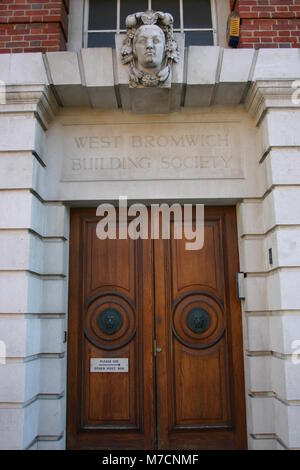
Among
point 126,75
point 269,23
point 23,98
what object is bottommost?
point 23,98

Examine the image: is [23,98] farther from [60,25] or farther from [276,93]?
[276,93]

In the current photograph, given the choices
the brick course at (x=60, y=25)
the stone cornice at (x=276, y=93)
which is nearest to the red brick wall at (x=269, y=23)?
the brick course at (x=60, y=25)

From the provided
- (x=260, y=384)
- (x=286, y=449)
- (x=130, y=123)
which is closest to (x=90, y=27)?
(x=130, y=123)

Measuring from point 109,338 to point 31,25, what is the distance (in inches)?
142

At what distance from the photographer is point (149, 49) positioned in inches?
159

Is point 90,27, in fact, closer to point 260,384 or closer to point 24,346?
point 24,346

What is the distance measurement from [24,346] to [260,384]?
7.83 feet

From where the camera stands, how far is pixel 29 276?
3.91 meters

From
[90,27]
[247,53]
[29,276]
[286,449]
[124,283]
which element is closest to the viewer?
[286,449]

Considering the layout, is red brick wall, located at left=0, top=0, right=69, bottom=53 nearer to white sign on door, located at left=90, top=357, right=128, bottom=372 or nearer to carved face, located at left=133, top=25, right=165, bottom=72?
carved face, located at left=133, top=25, right=165, bottom=72

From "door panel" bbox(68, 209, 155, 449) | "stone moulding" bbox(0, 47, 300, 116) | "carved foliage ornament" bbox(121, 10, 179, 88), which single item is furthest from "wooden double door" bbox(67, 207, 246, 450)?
"carved foliage ornament" bbox(121, 10, 179, 88)

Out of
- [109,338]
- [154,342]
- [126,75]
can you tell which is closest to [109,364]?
[109,338]

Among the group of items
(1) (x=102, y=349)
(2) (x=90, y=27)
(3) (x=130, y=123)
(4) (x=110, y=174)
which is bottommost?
(1) (x=102, y=349)

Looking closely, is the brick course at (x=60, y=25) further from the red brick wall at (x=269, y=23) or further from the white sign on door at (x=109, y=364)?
the white sign on door at (x=109, y=364)
